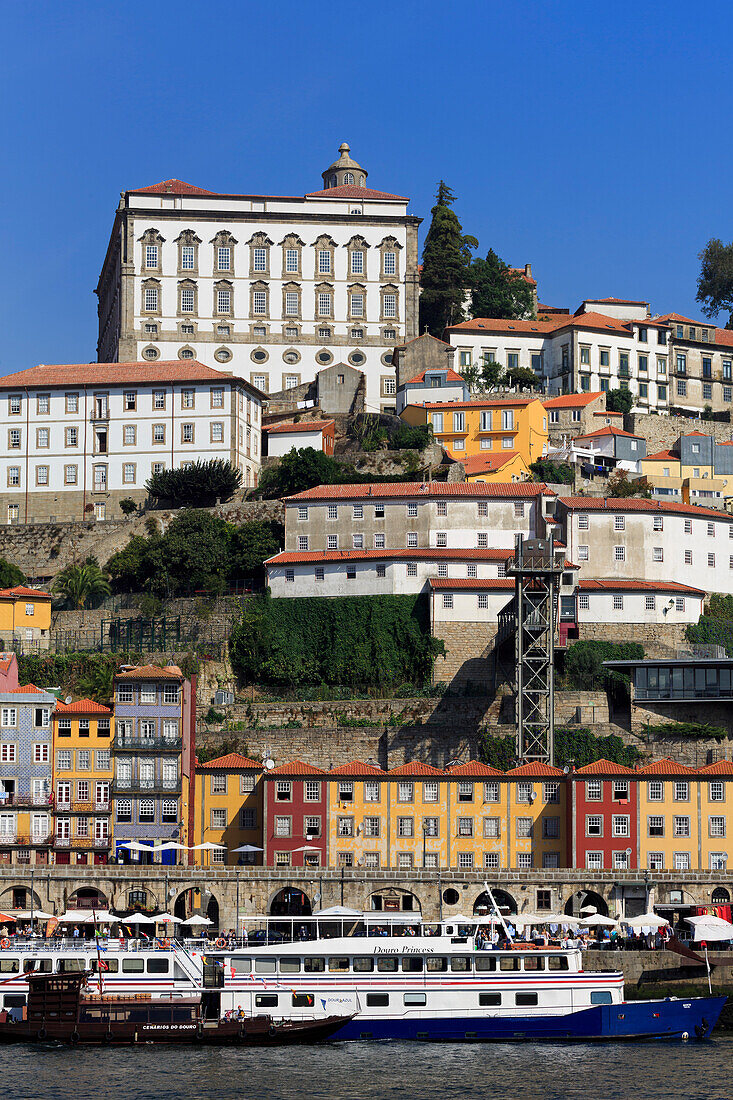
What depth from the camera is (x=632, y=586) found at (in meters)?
89.0

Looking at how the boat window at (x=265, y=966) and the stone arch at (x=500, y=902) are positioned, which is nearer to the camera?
the boat window at (x=265, y=966)

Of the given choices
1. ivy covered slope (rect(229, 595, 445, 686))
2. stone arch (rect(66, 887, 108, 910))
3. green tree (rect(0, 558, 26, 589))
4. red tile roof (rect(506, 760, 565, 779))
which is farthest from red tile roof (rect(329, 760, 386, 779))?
green tree (rect(0, 558, 26, 589))

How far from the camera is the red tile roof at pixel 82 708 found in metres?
77.7

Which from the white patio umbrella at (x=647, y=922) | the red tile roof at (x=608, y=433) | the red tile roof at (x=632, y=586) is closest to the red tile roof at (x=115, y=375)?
the red tile roof at (x=608, y=433)

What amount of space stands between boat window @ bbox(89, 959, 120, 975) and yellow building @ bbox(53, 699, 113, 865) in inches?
574

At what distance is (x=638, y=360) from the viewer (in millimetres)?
123500

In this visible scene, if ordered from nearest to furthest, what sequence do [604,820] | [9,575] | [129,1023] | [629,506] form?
[129,1023] → [604,820] → [629,506] → [9,575]

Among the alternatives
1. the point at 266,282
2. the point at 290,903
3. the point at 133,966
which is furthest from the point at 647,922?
the point at 266,282

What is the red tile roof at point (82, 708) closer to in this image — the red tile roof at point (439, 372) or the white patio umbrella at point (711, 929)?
the white patio umbrella at point (711, 929)

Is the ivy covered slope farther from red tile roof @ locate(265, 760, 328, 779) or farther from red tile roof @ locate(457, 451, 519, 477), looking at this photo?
red tile roof @ locate(457, 451, 519, 477)

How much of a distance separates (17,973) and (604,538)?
43299mm

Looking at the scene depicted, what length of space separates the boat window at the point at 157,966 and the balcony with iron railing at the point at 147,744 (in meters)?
18.1

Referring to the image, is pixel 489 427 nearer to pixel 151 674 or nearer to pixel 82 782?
pixel 151 674

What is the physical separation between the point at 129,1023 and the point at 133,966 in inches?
76.8
